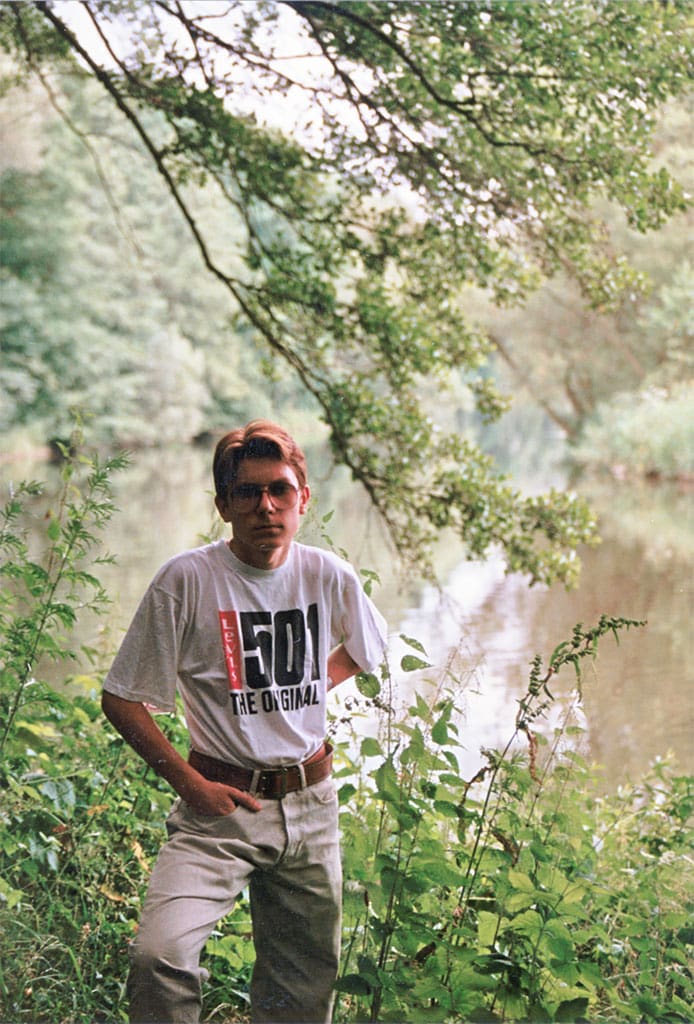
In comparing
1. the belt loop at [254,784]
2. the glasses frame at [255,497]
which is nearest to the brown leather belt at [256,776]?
the belt loop at [254,784]

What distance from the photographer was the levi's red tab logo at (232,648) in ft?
4.57

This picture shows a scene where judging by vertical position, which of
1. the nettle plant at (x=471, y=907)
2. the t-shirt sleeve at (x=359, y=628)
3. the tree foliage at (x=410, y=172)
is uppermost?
the tree foliage at (x=410, y=172)

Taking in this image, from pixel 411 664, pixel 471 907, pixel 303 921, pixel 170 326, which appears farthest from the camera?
pixel 170 326

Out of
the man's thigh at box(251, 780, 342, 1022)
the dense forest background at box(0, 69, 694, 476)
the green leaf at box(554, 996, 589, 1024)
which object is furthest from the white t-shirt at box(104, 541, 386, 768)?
the dense forest background at box(0, 69, 694, 476)

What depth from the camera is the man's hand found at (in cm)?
135

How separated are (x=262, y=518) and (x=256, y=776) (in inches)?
12.5

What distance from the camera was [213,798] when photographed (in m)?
1.35

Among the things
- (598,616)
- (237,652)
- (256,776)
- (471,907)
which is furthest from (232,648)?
(598,616)

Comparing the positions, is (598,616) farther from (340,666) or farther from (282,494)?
(282,494)

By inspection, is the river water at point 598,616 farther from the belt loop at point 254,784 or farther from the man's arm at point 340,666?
the belt loop at point 254,784

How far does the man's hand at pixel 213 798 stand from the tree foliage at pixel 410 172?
188 cm

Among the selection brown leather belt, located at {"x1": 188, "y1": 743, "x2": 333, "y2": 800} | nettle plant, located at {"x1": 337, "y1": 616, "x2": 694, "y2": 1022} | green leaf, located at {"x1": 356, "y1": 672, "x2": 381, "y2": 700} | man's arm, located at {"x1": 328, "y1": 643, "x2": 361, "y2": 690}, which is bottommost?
nettle plant, located at {"x1": 337, "y1": 616, "x2": 694, "y2": 1022}

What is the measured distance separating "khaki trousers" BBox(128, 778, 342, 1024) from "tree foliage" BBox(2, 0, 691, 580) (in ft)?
5.90

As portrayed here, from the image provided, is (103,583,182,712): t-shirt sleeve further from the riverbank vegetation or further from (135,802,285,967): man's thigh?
the riverbank vegetation
